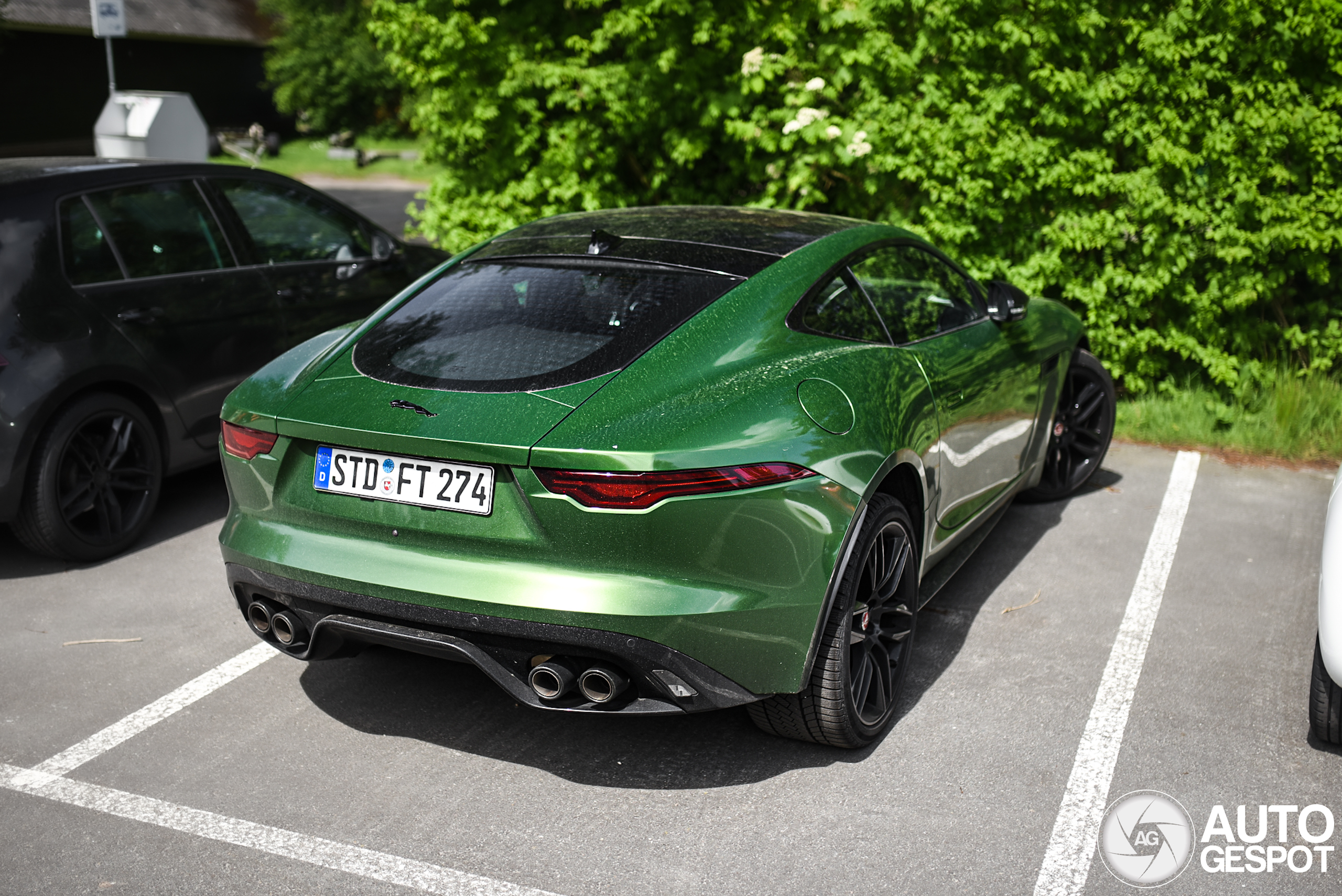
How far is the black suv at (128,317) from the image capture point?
473 centimetres

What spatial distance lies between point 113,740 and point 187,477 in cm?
285

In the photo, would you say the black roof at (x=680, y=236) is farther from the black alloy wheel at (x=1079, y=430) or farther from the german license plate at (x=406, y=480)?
the black alloy wheel at (x=1079, y=430)

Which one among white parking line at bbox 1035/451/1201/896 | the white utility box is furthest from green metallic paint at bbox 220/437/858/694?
the white utility box

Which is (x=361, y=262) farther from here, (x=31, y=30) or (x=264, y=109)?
(x=264, y=109)

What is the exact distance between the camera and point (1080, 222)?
6.99 metres

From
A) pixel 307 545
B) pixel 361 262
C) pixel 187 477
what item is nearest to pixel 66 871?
pixel 307 545

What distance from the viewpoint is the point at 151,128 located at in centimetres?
999

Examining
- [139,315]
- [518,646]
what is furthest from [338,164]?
[518,646]

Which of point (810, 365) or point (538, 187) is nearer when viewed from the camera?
point (810, 365)

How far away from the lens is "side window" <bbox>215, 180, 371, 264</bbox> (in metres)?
5.87

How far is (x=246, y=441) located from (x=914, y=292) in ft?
7.87

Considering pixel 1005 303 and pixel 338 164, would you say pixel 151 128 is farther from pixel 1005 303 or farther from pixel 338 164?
pixel 338 164

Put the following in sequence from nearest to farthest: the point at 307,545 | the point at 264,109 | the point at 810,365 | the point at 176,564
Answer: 1. the point at 307,545
2. the point at 810,365
3. the point at 176,564
4. the point at 264,109

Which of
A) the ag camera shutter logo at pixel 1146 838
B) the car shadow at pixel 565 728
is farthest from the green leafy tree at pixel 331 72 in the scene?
the ag camera shutter logo at pixel 1146 838
